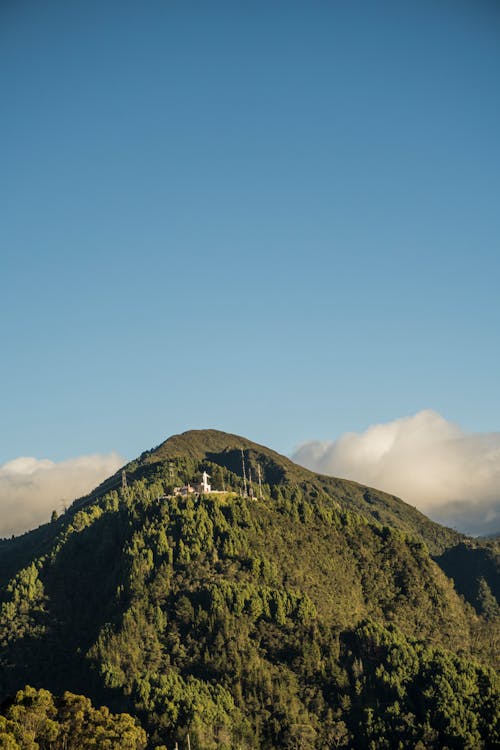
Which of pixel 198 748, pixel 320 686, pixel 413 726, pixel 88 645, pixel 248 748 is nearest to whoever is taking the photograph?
pixel 198 748

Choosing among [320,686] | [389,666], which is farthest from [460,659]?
[320,686]

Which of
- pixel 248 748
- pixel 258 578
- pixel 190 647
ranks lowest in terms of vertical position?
pixel 248 748

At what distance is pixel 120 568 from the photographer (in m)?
198

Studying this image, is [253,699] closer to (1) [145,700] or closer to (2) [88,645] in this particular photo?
(1) [145,700]

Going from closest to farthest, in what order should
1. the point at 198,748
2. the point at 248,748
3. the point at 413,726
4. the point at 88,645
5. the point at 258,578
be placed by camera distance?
the point at 198,748
the point at 248,748
the point at 413,726
the point at 88,645
the point at 258,578

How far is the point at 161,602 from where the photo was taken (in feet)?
598

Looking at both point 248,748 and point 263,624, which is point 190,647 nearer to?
point 263,624

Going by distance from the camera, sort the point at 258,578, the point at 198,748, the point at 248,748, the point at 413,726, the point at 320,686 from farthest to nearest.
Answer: the point at 258,578 < the point at 320,686 < the point at 413,726 < the point at 248,748 < the point at 198,748

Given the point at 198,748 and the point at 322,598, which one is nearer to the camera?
the point at 198,748

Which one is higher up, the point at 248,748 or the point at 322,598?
the point at 322,598

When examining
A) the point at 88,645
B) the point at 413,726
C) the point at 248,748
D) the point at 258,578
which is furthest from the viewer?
the point at 258,578

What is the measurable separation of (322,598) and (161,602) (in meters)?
35.3

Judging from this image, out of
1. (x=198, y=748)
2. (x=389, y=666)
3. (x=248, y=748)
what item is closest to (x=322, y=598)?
(x=389, y=666)

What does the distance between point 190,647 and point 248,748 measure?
3259 cm
